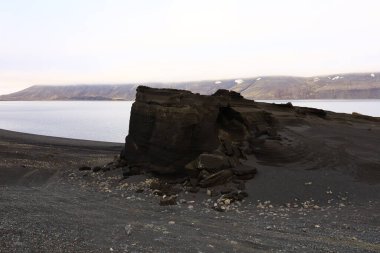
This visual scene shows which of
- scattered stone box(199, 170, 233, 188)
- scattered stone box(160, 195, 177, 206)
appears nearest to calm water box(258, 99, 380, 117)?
scattered stone box(199, 170, 233, 188)

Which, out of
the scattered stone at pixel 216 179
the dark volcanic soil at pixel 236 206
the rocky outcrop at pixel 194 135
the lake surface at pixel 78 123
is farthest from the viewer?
the lake surface at pixel 78 123

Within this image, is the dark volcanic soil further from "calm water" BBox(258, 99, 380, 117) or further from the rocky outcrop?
"calm water" BBox(258, 99, 380, 117)

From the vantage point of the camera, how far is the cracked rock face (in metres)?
13.9

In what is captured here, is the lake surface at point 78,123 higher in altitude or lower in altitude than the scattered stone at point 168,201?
lower

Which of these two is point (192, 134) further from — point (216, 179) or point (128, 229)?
point (128, 229)

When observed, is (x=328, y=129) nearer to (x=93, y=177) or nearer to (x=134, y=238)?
(x=93, y=177)

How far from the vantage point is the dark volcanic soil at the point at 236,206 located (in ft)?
26.6

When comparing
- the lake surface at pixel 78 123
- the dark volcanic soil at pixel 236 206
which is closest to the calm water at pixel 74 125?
the lake surface at pixel 78 123

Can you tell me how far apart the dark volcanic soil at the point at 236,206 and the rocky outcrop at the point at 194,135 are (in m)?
0.74

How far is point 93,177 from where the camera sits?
16.6 m

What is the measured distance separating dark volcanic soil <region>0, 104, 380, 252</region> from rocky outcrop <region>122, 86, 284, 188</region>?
2.43 ft

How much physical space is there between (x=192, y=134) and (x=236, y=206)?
3781 millimetres

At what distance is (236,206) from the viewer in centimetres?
1174

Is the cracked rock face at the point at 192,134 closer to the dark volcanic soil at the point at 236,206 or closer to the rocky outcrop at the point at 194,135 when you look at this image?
the rocky outcrop at the point at 194,135
